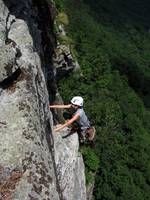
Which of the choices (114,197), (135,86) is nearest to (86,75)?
(114,197)

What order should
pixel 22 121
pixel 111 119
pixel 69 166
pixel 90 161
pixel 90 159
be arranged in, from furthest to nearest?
1. pixel 111 119
2. pixel 90 159
3. pixel 90 161
4. pixel 69 166
5. pixel 22 121

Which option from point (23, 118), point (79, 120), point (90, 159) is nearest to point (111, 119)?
point (90, 159)

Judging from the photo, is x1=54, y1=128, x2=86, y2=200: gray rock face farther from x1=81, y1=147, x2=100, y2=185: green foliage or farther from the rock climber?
x1=81, y1=147, x2=100, y2=185: green foliage

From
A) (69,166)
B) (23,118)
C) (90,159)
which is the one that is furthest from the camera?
(90,159)

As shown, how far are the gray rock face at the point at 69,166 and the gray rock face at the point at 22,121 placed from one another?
128 inches

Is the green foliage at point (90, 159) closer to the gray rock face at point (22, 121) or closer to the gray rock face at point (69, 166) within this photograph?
the gray rock face at point (69, 166)

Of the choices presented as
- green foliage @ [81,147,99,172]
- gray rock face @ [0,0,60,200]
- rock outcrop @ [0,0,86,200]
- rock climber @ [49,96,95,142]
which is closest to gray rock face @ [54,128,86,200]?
rock outcrop @ [0,0,86,200]

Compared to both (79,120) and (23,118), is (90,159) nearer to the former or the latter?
(79,120)

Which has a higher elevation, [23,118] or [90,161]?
[23,118]

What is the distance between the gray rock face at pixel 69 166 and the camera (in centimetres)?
2149

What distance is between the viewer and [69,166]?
2300 centimetres

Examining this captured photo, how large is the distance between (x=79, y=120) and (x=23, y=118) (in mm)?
6956

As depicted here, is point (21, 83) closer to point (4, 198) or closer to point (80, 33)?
point (4, 198)

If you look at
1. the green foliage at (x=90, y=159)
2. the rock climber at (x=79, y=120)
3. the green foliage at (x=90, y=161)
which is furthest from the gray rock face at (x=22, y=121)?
the green foliage at (x=90, y=159)
